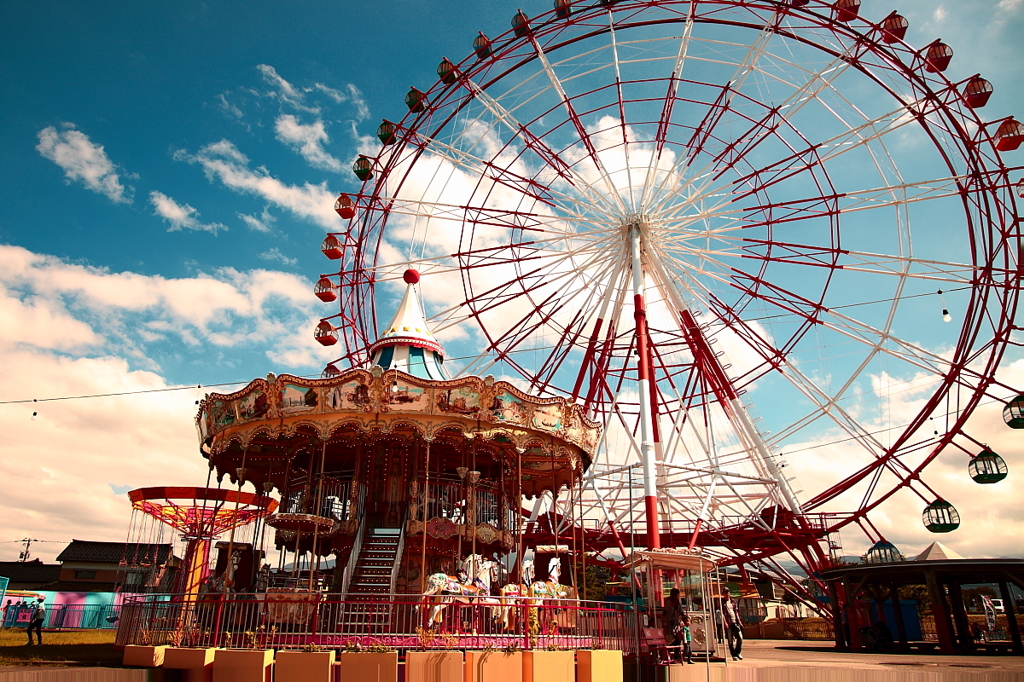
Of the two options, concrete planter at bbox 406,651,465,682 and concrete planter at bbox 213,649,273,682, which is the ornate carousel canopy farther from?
concrete planter at bbox 406,651,465,682

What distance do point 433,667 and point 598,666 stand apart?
2.50 metres

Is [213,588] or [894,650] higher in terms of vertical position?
[213,588]

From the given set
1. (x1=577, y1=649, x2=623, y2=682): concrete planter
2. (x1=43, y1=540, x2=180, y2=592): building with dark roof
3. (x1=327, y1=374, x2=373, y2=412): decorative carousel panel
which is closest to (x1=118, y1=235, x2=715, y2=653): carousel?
(x1=327, y1=374, x2=373, y2=412): decorative carousel panel

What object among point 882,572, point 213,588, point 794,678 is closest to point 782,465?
point 882,572

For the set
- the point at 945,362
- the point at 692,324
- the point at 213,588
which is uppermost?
the point at 692,324

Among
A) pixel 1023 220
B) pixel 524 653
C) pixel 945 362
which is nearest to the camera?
pixel 524 653

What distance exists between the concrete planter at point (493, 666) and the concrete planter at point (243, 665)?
8.32 feet

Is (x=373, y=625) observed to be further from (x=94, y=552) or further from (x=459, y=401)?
(x=94, y=552)

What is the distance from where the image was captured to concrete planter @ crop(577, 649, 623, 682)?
951 cm

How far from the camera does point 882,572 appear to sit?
55.5ft

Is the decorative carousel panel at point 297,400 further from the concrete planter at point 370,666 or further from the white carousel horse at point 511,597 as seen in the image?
the concrete planter at point 370,666

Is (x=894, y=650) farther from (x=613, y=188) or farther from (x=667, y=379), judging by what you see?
(x=613, y=188)

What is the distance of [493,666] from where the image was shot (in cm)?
888

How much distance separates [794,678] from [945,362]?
11379 mm
